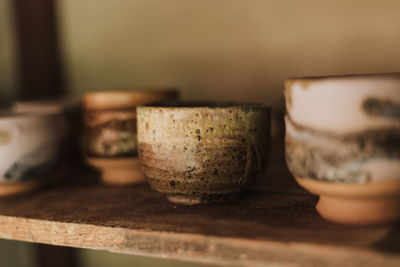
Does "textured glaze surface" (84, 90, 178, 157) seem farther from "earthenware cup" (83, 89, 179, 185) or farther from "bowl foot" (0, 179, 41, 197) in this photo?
"bowl foot" (0, 179, 41, 197)

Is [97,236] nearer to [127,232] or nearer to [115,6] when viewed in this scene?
[127,232]

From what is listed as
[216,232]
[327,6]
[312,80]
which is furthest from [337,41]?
[216,232]

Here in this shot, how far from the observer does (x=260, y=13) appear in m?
0.82

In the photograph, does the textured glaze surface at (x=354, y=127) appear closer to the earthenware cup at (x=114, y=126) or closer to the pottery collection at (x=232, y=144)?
the pottery collection at (x=232, y=144)

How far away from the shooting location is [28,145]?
590 millimetres

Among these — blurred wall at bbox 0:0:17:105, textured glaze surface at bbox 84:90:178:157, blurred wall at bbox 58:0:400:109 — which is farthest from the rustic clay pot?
blurred wall at bbox 0:0:17:105

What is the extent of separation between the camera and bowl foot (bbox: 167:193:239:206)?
0.50 metres

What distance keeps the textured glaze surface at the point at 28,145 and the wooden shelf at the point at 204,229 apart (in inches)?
1.8

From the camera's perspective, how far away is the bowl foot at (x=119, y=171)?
63 centimetres

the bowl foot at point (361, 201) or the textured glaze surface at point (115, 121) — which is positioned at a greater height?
the textured glaze surface at point (115, 121)

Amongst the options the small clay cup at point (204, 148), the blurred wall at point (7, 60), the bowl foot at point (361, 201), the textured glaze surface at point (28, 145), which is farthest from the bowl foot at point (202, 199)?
the blurred wall at point (7, 60)

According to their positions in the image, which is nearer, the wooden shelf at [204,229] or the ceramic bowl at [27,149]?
the wooden shelf at [204,229]

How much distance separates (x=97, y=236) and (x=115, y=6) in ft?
2.15

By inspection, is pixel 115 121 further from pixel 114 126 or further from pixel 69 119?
pixel 69 119
